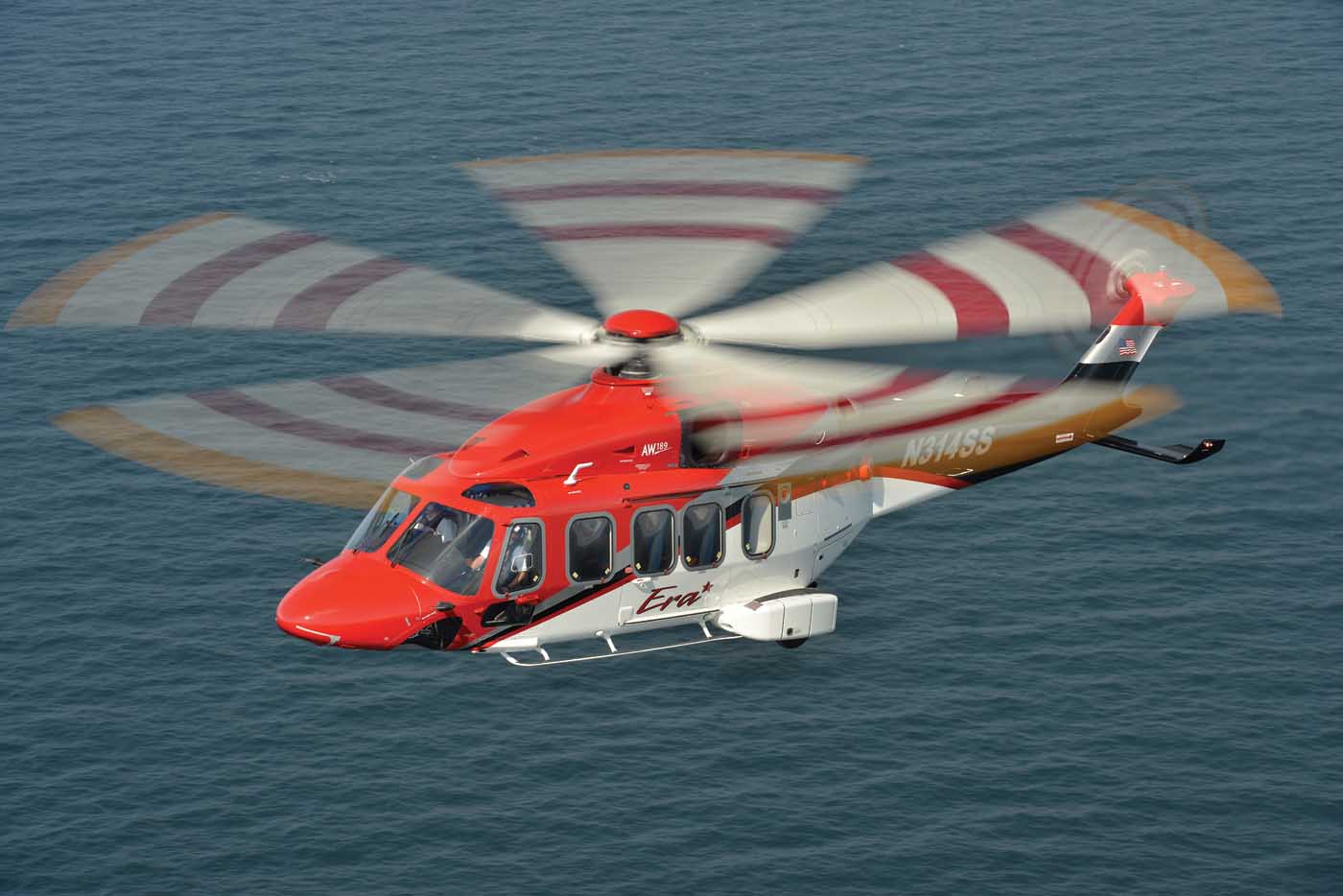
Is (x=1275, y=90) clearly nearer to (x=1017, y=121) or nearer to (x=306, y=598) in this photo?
(x=1017, y=121)

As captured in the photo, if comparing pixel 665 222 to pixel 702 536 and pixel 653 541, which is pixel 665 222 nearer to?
pixel 702 536

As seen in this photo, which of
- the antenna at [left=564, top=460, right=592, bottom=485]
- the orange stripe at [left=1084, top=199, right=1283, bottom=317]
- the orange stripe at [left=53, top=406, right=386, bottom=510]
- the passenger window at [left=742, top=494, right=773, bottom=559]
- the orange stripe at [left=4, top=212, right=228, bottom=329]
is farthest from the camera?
the passenger window at [left=742, top=494, right=773, bottom=559]

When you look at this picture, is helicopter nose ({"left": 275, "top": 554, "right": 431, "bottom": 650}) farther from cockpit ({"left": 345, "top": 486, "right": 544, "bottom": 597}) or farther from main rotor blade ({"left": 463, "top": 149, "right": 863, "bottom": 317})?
main rotor blade ({"left": 463, "top": 149, "right": 863, "bottom": 317})

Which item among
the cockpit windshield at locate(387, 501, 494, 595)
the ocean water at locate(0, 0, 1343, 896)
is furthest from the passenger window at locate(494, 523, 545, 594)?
the ocean water at locate(0, 0, 1343, 896)

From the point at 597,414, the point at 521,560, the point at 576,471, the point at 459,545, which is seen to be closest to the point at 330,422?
the point at 459,545

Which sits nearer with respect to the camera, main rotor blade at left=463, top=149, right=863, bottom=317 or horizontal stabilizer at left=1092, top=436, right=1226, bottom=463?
main rotor blade at left=463, top=149, right=863, bottom=317

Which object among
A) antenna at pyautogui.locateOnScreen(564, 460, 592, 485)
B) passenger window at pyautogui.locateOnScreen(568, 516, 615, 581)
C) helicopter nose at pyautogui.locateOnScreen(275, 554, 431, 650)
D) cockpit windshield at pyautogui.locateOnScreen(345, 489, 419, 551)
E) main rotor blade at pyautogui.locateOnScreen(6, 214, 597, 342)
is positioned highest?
main rotor blade at pyautogui.locateOnScreen(6, 214, 597, 342)

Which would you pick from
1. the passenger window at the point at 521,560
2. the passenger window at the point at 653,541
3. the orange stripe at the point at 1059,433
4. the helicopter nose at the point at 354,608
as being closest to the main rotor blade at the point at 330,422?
the helicopter nose at the point at 354,608
